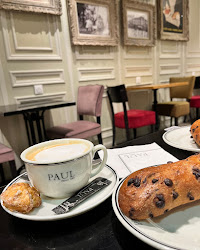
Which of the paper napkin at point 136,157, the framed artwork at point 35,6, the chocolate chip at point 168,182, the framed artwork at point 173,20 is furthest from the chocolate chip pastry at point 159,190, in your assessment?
the framed artwork at point 173,20

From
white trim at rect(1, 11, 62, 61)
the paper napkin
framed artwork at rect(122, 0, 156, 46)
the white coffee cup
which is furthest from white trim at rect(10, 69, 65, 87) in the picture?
the white coffee cup

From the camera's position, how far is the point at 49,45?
2219 mm

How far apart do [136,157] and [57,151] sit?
0.31 metres

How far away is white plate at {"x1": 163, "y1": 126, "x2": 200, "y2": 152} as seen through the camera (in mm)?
620

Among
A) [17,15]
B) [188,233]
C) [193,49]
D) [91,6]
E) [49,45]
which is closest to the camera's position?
[188,233]

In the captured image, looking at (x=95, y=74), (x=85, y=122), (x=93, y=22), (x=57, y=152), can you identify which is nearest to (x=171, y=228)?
(x=57, y=152)

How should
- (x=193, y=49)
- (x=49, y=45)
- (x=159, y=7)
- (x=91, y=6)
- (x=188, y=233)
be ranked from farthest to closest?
(x=193, y=49) → (x=159, y=7) → (x=91, y=6) → (x=49, y=45) → (x=188, y=233)

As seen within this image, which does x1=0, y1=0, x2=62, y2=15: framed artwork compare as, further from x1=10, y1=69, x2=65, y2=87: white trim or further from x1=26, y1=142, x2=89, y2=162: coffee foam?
x1=26, y1=142, x2=89, y2=162: coffee foam

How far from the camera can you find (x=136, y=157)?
0.64 m

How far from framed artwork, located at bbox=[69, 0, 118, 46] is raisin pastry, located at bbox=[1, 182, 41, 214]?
2285 mm

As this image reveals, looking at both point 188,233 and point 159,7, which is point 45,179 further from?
point 159,7

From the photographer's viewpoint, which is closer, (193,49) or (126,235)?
(126,235)

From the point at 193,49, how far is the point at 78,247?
454 cm

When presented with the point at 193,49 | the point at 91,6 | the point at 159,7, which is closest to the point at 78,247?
the point at 91,6
